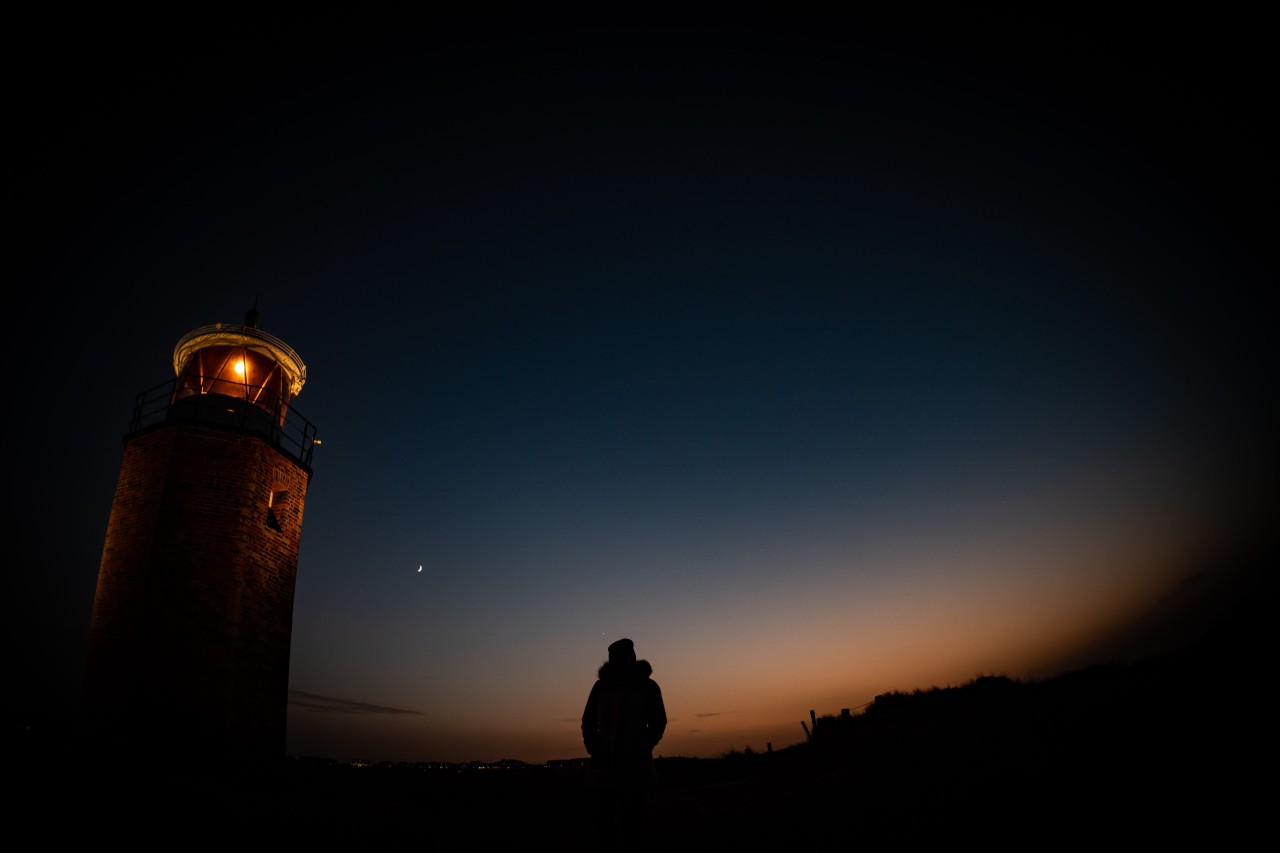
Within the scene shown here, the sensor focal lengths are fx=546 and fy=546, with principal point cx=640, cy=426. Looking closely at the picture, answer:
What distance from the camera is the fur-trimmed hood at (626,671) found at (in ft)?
15.2

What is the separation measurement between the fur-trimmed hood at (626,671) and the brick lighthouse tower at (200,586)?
9.82 metres

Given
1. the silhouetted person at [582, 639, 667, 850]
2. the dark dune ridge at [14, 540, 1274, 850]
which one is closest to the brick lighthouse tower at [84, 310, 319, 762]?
the dark dune ridge at [14, 540, 1274, 850]

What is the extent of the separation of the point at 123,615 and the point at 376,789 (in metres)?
6.42

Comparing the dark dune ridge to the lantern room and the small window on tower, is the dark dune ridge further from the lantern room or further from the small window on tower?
the lantern room

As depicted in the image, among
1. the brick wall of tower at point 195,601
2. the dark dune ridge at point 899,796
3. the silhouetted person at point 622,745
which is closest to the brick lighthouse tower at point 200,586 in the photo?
the brick wall of tower at point 195,601

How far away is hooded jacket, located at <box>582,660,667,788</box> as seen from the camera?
427 centimetres

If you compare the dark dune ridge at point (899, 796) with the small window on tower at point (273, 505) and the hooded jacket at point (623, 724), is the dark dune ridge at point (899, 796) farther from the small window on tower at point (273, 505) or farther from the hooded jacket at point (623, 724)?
the small window on tower at point (273, 505)

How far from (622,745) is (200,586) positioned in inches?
459

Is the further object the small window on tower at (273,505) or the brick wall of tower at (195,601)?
the small window on tower at (273,505)

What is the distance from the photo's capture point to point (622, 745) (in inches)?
169

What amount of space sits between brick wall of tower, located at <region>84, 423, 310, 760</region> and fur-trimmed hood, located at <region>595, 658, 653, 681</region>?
33.5 ft

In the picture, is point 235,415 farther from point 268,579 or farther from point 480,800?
point 480,800

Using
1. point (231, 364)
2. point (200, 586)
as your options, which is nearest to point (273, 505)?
point (200, 586)

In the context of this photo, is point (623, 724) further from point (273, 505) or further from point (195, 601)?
point (273, 505)
